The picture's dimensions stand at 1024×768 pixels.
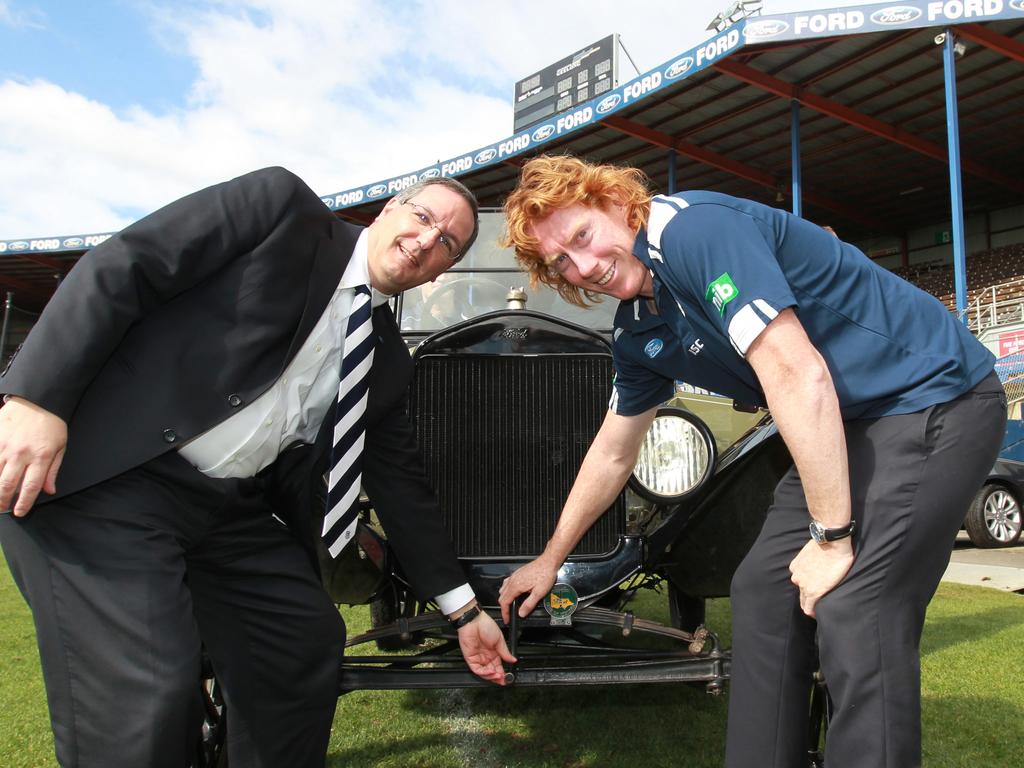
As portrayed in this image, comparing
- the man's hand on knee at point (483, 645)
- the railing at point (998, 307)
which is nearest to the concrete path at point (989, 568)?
the man's hand on knee at point (483, 645)

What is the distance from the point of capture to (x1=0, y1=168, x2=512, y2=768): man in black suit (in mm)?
1567

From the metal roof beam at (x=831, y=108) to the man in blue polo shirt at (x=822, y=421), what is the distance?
518 inches

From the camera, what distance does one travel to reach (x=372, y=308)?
211cm

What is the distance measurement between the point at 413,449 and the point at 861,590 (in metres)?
1.26

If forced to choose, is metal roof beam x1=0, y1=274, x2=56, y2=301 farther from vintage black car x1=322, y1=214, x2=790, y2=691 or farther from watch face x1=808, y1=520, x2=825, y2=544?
watch face x1=808, y1=520, x2=825, y2=544

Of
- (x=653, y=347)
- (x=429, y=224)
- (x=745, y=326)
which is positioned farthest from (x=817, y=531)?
(x=429, y=224)

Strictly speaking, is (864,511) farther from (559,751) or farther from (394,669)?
(559,751)

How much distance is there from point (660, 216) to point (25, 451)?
4.48 feet

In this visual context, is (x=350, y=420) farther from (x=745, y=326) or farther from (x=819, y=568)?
(x=819, y=568)

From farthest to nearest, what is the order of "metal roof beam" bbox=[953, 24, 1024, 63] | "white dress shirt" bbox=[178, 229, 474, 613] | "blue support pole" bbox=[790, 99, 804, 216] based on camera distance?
"blue support pole" bbox=[790, 99, 804, 216] → "metal roof beam" bbox=[953, 24, 1024, 63] → "white dress shirt" bbox=[178, 229, 474, 613]

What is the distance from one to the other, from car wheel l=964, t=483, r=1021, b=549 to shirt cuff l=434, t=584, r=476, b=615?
7.81m

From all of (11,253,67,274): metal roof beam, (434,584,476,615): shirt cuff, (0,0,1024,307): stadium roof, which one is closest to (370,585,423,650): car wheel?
(434,584,476,615): shirt cuff

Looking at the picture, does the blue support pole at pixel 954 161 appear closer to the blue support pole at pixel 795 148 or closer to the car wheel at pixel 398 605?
the blue support pole at pixel 795 148

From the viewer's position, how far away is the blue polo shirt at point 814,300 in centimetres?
154
